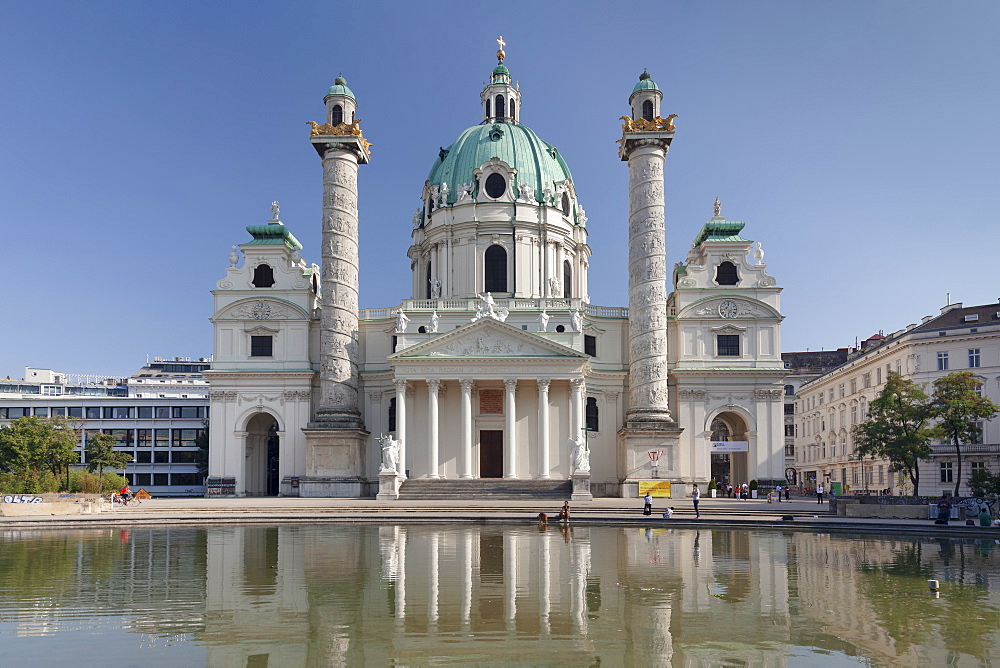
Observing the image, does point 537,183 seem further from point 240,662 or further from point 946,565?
point 240,662

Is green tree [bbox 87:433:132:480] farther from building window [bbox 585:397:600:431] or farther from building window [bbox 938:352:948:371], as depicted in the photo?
building window [bbox 938:352:948:371]

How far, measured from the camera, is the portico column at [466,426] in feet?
164

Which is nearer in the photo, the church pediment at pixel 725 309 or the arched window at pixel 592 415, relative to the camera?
the church pediment at pixel 725 309

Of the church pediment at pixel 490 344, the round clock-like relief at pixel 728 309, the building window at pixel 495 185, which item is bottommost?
the church pediment at pixel 490 344

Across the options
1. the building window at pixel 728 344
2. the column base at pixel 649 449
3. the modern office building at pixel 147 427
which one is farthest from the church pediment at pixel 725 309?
the modern office building at pixel 147 427

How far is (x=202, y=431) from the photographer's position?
81625mm

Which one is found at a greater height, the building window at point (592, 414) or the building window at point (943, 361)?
the building window at point (943, 361)

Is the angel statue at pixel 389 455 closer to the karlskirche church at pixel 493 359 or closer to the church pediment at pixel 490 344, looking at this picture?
the karlskirche church at pixel 493 359

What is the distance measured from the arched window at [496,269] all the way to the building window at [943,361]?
3035cm

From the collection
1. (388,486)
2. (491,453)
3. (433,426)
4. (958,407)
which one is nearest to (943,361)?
(958,407)

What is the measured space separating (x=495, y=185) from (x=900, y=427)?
31933 millimetres

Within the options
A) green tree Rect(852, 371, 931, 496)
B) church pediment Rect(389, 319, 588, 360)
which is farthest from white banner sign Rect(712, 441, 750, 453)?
church pediment Rect(389, 319, 588, 360)

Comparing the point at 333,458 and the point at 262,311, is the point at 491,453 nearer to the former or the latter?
the point at 333,458

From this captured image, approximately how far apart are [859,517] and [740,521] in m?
6.36
